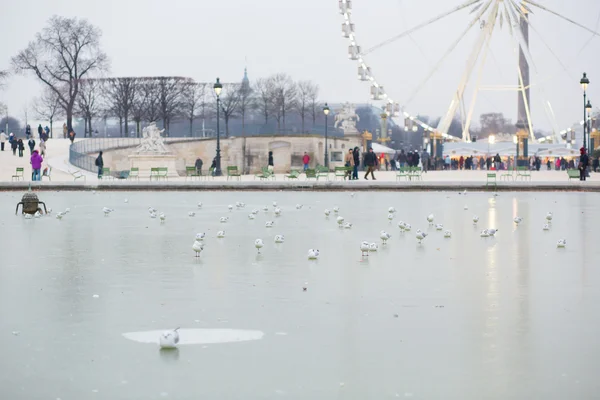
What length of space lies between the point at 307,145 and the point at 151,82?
2480 centimetres

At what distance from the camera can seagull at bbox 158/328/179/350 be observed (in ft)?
22.0

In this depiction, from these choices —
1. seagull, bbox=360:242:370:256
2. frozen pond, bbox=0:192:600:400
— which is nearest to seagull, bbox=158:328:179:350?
frozen pond, bbox=0:192:600:400

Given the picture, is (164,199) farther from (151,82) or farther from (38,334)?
(151,82)

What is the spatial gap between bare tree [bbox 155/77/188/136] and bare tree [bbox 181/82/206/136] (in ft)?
1.50

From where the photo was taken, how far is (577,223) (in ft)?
59.9

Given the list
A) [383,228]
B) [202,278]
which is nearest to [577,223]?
[383,228]

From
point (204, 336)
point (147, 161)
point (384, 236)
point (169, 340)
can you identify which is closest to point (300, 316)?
point (204, 336)

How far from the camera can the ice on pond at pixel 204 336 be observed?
7.08 metres

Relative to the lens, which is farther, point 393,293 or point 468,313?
point 393,293

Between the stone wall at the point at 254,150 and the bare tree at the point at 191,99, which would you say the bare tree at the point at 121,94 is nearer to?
the bare tree at the point at 191,99

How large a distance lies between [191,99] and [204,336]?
86956mm

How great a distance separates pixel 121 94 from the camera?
89.1 metres

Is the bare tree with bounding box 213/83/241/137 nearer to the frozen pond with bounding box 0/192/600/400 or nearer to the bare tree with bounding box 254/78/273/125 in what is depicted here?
the bare tree with bounding box 254/78/273/125

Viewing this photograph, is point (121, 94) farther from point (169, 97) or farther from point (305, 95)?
point (305, 95)
